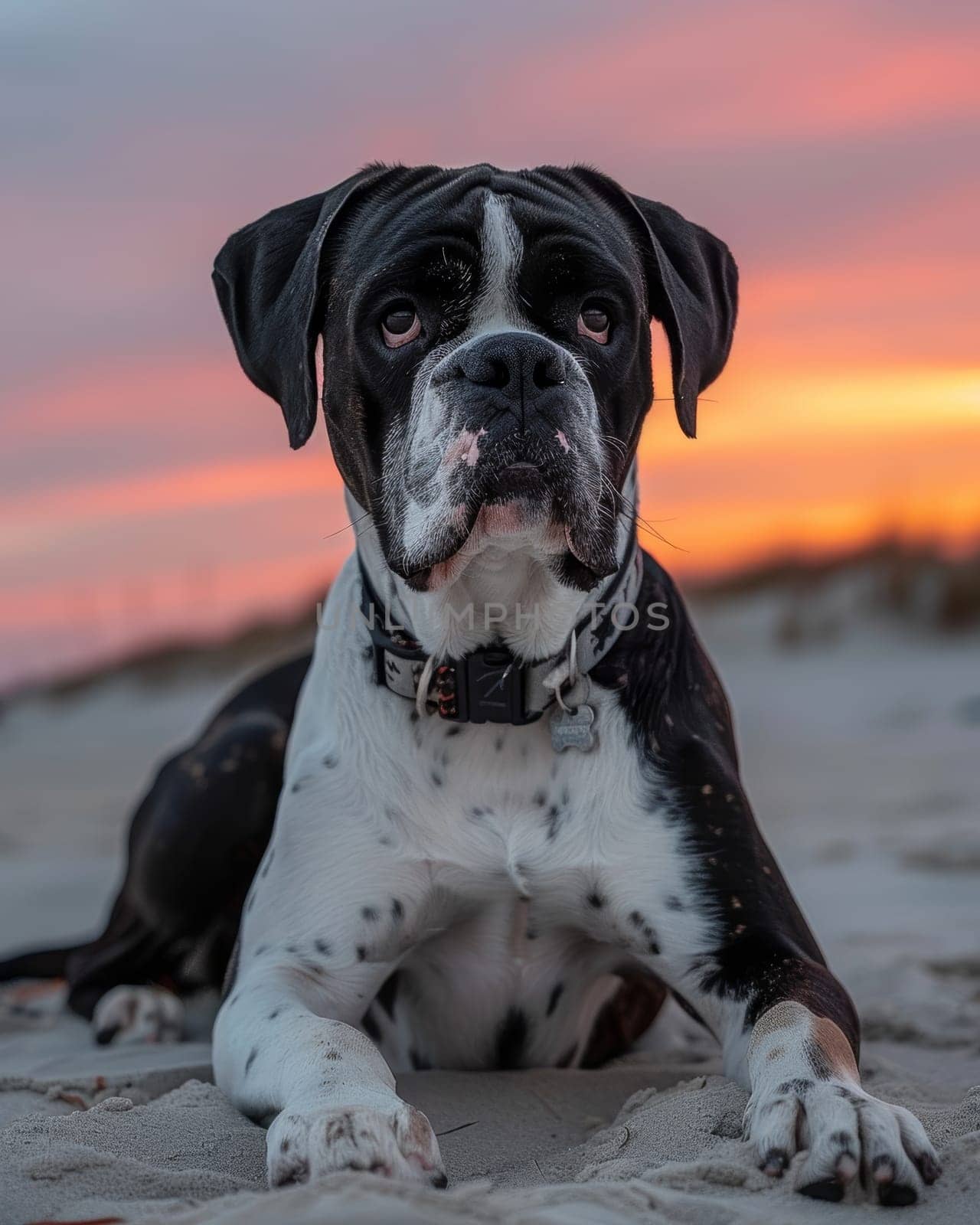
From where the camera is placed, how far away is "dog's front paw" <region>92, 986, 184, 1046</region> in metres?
4.16

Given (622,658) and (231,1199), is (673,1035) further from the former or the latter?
(231,1199)

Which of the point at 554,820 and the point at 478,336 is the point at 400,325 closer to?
the point at 478,336

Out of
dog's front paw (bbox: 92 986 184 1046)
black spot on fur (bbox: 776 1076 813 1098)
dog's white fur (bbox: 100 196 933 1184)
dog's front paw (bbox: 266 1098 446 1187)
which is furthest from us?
dog's front paw (bbox: 92 986 184 1046)

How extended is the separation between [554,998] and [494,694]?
765 millimetres

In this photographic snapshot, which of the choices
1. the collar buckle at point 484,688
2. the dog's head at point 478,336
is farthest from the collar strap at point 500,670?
the dog's head at point 478,336

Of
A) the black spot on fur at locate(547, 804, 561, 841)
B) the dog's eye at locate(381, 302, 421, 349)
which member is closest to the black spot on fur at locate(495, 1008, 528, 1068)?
the black spot on fur at locate(547, 804, 561, 841)

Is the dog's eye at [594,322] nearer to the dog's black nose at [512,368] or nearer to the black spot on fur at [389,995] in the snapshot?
the dog's black nose at [512,368]

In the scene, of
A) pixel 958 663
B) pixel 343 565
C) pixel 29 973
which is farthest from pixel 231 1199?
pixel 958 663

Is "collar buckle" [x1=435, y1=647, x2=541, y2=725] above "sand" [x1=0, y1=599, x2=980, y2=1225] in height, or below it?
above

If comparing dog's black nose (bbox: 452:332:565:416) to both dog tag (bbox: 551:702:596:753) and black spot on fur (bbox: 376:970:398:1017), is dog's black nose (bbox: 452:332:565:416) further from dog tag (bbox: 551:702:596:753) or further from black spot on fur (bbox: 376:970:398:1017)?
black spot on fur (bbox: 376:970:398:1017)

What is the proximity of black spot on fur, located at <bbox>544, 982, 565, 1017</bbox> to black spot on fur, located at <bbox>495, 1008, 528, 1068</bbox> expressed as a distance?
0.06 meters

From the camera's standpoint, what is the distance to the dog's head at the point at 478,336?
9.77ft

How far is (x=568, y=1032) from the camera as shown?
11.7 ft

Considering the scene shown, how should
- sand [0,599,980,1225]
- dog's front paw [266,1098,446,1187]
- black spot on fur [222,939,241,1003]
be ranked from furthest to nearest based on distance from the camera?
1. black spot on fur [222,939,241,1003]
2. dog's front paw [266,1098,446,1187]
3. sand [0,599,980,1225]
